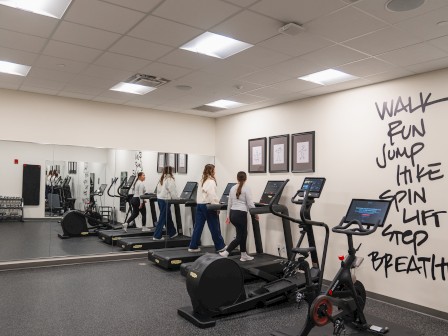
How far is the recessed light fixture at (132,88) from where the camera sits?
596 cm

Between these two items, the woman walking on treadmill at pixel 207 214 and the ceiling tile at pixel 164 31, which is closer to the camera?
the ceiling tile at pixel 164 31

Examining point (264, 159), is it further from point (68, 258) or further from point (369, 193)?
point (68, 258)

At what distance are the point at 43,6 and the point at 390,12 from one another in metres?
3.01

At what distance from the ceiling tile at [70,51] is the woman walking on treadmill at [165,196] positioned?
11.1 ft

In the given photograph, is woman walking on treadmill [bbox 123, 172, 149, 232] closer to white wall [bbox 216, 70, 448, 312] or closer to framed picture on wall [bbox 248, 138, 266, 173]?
framed picture on wall [bbox 248, 138, 266, 173]

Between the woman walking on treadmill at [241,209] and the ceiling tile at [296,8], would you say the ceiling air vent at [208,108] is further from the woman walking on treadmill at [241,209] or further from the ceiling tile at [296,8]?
the ceiling tile at [296,8]

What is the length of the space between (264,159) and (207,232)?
7.52 feet

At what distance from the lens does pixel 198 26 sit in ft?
11.7

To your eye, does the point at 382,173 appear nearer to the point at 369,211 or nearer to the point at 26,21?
the point at 369,211

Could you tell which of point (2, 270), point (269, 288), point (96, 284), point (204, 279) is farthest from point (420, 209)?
point (2, 270)

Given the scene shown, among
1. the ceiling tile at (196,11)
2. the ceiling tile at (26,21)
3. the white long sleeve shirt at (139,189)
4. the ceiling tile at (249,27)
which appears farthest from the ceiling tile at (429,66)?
the white long sleeve shirt at (139,189)

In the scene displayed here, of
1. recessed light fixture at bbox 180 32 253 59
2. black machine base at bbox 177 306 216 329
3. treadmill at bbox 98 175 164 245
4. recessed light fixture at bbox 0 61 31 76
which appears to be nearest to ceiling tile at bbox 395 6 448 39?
recessed light fixture at bbox 180 32 253 59

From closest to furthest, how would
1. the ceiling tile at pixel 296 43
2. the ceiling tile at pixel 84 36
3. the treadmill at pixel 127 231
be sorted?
the ceiling tile at pixel 84 36, the ceiling tile at pixel 296 43, the treadmill at pixel 127 231

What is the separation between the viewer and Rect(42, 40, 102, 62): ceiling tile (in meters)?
4.14
